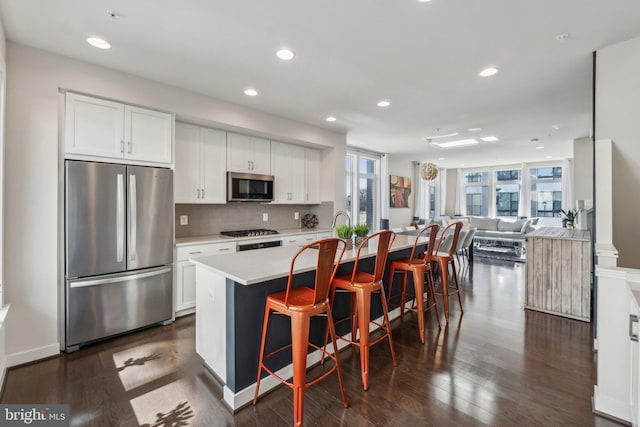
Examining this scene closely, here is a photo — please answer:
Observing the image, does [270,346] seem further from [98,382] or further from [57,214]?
[57,214]

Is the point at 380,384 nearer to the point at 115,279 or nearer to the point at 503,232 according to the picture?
the point at 115,279

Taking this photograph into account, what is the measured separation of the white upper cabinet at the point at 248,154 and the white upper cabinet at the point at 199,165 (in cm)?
11

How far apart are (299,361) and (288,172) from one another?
3565 mm

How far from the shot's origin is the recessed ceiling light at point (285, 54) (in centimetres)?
257

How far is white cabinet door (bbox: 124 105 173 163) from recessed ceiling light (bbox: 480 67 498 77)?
10.9 ft

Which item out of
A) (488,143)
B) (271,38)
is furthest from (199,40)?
(488,143)

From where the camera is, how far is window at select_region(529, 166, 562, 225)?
904 centimetres

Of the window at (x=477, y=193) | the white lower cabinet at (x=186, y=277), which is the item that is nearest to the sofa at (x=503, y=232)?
the window at (x=477, y=193)

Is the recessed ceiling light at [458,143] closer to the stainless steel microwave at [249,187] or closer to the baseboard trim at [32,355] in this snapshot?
the stainless steel microwave at [249,187]

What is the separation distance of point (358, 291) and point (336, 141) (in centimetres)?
363

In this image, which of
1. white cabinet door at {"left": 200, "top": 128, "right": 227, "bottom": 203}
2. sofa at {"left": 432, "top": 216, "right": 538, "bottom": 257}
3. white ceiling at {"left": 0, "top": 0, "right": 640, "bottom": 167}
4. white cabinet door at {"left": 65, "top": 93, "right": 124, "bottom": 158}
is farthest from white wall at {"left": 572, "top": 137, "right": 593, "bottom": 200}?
white cabinet door at {"left": 65, "top": 93, "right": 124, "bottom": 158}

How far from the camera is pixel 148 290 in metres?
3.08

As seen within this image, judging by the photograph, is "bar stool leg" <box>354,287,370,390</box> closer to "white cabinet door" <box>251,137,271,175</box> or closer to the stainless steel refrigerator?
the stainless steel refrigerator

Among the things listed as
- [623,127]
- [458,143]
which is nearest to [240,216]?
[623,127]
